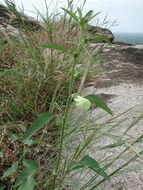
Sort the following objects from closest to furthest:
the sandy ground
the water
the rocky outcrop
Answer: the sandy ground, the rocky outcrop, the water

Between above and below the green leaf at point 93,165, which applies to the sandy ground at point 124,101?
below

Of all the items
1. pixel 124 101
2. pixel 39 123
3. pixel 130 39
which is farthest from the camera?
pixel 130 39

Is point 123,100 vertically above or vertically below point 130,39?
above

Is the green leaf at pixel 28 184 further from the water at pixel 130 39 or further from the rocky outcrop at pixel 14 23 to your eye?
the water at pixel 130 39

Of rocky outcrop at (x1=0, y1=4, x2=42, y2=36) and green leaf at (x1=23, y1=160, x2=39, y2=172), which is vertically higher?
rocky outcrop at (x1=0, y1=4, x2=42, y2=36)

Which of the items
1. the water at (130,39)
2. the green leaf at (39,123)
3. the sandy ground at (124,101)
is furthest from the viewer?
the water at (130,39)

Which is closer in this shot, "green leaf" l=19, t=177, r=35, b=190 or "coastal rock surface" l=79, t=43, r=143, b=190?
"green leaf" l=19, t=177, r=35, b=190

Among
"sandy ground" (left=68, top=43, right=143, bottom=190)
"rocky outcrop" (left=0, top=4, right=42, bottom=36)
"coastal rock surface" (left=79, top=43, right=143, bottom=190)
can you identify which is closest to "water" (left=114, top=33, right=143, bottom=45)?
"coastal rock surface" (left=79, top=43, right=143, bottom=190)

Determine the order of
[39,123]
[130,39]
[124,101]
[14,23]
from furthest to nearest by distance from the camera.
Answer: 1. [130,39]
2. [14,23]
3. [124,101]
4. [39,123]

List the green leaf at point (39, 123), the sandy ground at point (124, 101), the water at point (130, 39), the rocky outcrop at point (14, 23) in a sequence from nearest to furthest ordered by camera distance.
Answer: the green leaf at point (39, 123) → the sandy ground at point (124, 101) → the rocky outcrop at point (14, 23) → the water at point (130, 39)

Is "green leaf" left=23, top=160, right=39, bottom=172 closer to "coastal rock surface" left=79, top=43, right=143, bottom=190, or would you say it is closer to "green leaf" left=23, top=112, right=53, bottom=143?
"green leaf" left=23, top=112, right=53, bottom=143

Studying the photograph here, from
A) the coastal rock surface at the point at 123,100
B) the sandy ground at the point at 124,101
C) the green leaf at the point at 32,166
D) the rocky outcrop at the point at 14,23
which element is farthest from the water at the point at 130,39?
the green leaf at the point at 32,166

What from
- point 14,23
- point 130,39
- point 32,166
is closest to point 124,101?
point 32,166

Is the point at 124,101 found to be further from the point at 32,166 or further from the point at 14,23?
the point at 14,23
